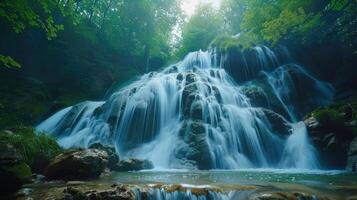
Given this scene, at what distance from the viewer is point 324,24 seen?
2005 centimetres

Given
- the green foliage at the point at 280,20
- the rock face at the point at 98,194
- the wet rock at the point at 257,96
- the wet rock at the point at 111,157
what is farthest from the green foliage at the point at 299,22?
the rock face at the point at 98,194

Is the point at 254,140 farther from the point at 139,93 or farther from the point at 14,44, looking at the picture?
the point at 14,44

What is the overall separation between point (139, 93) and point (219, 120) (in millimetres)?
4999

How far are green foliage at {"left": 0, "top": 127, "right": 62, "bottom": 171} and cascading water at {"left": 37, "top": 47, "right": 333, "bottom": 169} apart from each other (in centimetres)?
374

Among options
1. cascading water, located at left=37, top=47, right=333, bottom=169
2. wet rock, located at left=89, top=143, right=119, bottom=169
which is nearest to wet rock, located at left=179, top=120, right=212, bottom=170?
cascading water, located at left=37, top=47, right=333, bottom=169

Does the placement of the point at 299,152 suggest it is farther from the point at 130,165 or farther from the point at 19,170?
the point at 19,170

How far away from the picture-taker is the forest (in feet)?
20.7

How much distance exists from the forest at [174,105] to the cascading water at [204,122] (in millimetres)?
63

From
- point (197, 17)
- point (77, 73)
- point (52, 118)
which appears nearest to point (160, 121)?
point (52, 118)

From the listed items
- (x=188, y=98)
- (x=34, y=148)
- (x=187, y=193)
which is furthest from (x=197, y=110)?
(x=187, y=193)

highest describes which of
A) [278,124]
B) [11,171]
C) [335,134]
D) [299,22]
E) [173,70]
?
[299,22]

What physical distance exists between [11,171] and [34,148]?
3167mm

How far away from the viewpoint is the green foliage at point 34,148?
7832 mm

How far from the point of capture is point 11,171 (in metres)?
5.13
